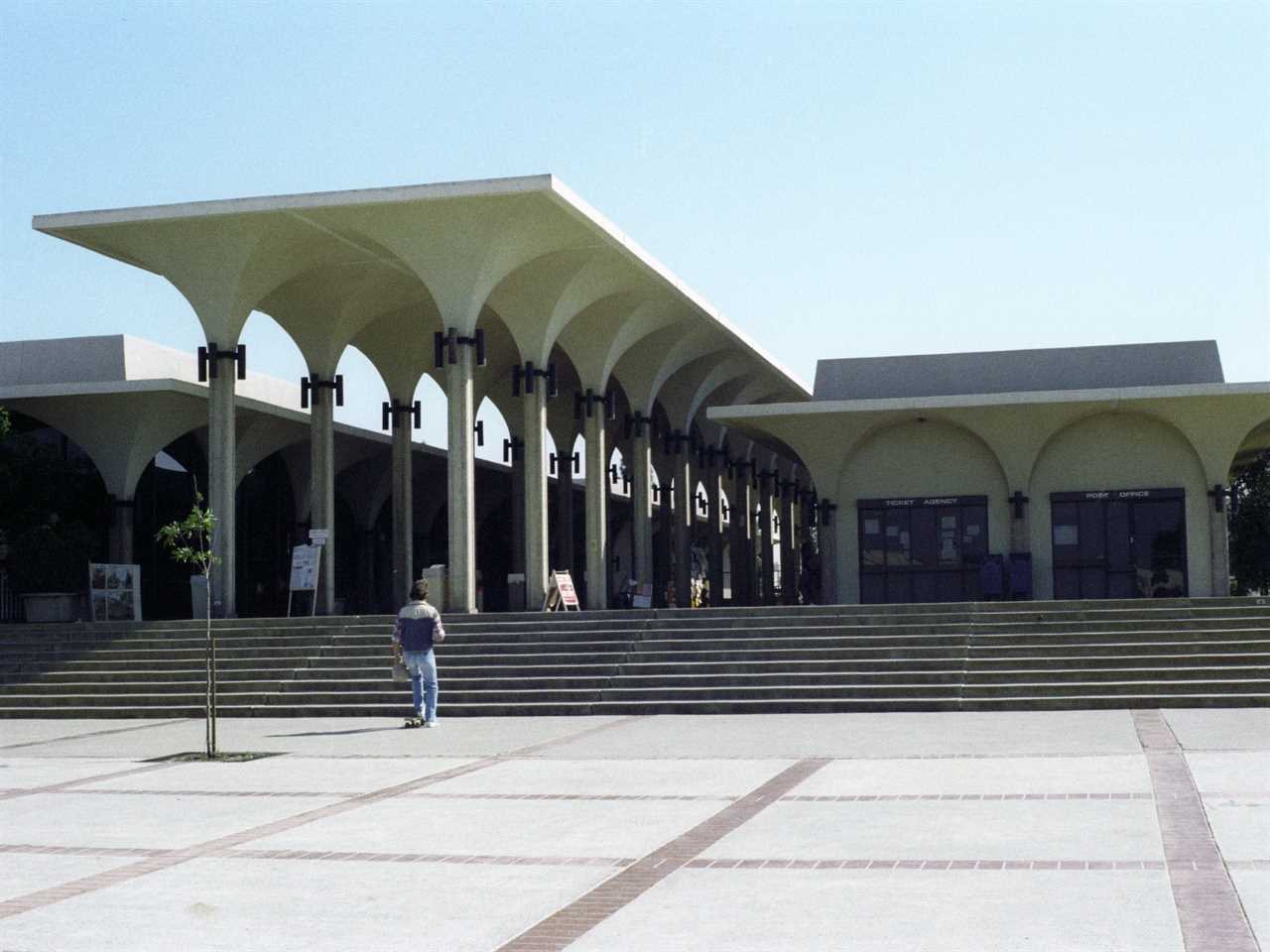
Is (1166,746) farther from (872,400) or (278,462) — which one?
(278,462)

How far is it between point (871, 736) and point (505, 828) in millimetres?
6480

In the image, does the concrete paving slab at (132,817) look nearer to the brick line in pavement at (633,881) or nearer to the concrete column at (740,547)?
the brick line in pavement at (633,881)

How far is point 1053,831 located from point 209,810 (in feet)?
19.2

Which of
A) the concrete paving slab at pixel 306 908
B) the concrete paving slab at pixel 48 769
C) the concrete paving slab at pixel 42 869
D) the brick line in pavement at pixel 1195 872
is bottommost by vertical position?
the concrete paving slab at pixel 48 769

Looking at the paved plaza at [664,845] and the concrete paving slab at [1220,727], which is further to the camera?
the concrete paving slab at [1220,727]

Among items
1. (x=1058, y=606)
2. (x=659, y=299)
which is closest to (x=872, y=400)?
(x=659, y=299)

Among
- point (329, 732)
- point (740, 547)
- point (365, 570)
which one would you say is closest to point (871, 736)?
point (329, 732)

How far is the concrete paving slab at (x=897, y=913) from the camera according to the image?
664cm

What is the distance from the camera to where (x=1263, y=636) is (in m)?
20.7

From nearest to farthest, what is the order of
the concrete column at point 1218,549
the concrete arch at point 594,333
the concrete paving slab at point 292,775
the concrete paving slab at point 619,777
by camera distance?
the concrete paving slab at point 619,777 < the concrete paving slab at point 292,775 < the concrete column at point 1218,549 < the concrete arch at point 594,333

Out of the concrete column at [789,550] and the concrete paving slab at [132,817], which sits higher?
the concrete column at [789,550]

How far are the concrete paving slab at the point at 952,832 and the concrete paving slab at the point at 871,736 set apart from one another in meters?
3.35

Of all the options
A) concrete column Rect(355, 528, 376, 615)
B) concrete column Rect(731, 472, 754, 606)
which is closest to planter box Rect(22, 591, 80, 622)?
concrete column Rect(355, 528, 376, 615)

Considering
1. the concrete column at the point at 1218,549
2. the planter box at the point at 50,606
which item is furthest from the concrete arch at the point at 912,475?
the planter box at the point at 50,606
